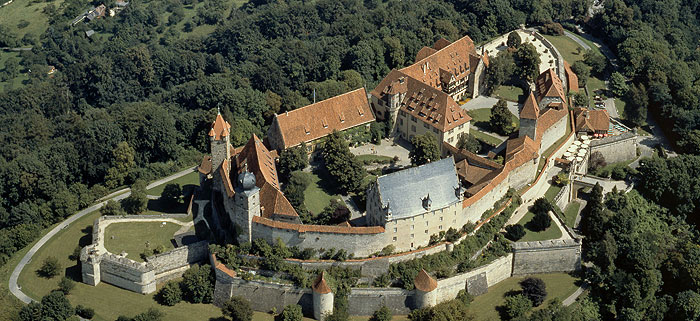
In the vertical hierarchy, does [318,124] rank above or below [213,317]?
above

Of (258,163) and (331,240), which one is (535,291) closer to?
(331,240)

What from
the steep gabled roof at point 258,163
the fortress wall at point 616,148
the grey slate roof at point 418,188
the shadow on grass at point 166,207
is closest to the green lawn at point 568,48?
the fortress wall at point 616,148

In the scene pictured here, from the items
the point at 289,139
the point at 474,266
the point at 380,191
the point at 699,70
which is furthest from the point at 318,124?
the point at 699,70

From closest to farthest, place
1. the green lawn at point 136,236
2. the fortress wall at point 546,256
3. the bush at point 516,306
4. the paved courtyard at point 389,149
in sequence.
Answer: the bush at point 516,306, the fortress wall at point 546,256, the green lawn at point 136,236, the paved courtyard at point 389,149

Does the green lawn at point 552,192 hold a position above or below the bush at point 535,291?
above

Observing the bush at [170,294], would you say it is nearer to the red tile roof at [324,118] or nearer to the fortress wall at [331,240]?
the fortress wall at [331,240]

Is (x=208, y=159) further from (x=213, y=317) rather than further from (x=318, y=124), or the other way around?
(x=213, y=317)

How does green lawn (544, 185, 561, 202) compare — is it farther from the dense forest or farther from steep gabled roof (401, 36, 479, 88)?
steep gabled roof (401, 36, 479, 88)
